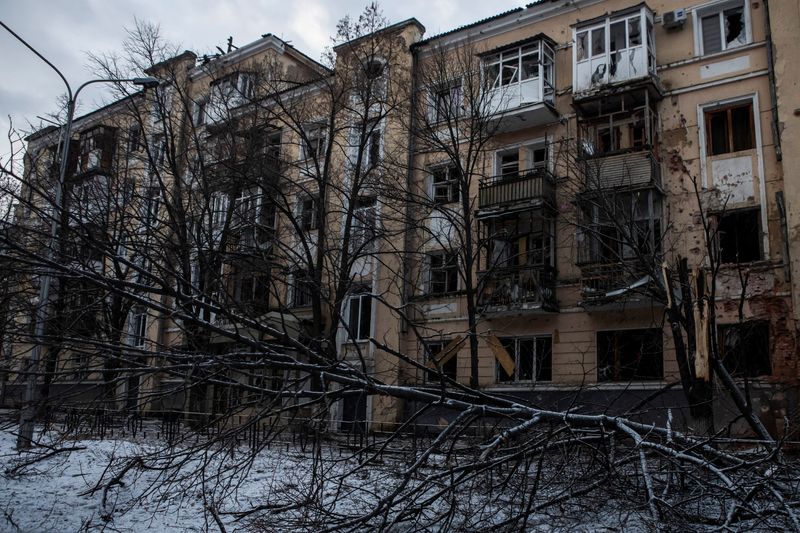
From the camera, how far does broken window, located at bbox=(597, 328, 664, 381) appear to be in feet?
55.6

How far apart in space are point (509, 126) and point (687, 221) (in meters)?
5.79

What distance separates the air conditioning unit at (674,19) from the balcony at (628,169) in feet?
12.2

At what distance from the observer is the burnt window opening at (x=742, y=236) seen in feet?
54.0

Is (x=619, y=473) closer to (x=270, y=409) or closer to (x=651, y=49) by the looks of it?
(x=270, y=409)

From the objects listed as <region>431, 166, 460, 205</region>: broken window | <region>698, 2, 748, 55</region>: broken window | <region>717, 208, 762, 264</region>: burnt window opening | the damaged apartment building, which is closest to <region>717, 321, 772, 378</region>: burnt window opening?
the damaged apartment building

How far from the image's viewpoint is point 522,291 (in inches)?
731

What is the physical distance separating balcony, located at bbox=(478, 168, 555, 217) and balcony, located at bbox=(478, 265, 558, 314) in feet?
5.77

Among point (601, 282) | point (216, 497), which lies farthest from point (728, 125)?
point (216, 497)

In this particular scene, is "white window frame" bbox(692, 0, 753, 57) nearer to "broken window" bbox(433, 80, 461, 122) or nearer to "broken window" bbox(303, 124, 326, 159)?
"broken window" bbox(433, 80, 461, 122)

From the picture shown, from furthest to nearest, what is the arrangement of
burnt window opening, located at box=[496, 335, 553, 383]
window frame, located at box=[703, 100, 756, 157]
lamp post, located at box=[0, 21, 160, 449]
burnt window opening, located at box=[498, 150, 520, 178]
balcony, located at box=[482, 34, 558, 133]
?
burnt window opening, located at box=[498, 150, 520, 178] < balcony, located at box=[482, 34, 558, 133] < burnt window opening, located at box=[496, 335, 553, 383] < window frame, located at box=[703, 100, 756, 157] < lamp post, located at box=[0, 21, 160, 449]

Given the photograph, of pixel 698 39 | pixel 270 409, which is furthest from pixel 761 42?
pixel 270 409

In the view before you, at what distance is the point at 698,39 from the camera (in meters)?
18.2

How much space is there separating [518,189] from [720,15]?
21.9 ft

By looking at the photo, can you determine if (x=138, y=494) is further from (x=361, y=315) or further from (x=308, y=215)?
(x=308, y=215)
